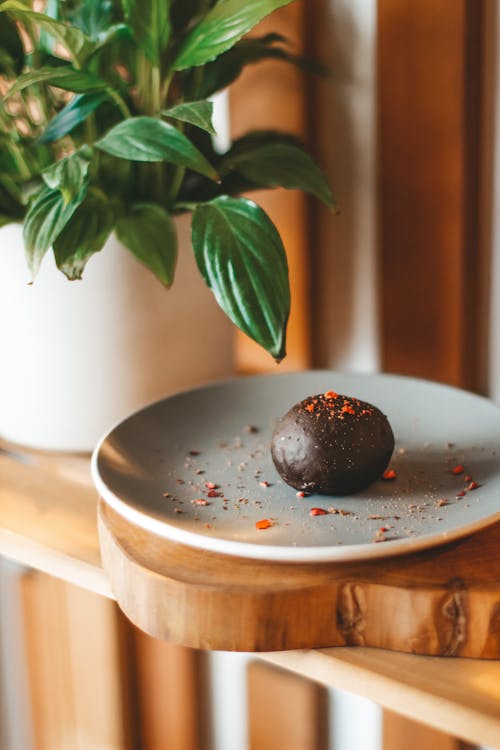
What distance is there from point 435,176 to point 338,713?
557 mm

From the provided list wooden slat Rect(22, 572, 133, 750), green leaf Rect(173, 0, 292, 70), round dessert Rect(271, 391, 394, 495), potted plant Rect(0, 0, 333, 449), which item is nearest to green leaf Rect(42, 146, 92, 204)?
potted plant Rect(0, 0, 333, 449)

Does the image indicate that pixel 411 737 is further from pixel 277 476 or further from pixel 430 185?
pixel 430 185

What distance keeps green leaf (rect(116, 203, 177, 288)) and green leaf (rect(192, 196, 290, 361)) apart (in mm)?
44

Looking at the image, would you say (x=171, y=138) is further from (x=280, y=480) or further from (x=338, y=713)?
(x=338, y=713)

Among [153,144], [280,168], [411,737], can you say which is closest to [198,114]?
[153,144]

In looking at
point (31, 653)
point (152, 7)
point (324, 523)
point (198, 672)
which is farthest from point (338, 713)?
point (152, 7)

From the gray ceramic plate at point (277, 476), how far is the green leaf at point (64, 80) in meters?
0.23

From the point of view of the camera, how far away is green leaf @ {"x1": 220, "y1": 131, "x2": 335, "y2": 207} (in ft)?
2.26

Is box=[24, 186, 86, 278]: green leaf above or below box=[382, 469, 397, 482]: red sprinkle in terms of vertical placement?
above

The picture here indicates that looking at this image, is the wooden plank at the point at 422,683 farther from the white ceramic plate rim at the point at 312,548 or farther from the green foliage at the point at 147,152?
→ the green foliage at the point at 147,152

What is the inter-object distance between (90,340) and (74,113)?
17 cm

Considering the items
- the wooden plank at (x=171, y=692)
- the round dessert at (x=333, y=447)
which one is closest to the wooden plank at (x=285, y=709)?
the wooden plank at (x=171, y=692)

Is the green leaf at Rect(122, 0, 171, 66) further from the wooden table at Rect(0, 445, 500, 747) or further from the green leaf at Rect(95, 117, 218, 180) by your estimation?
the wooden table at Rect(0, 445, 500, 747)

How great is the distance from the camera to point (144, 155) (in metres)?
0.59
